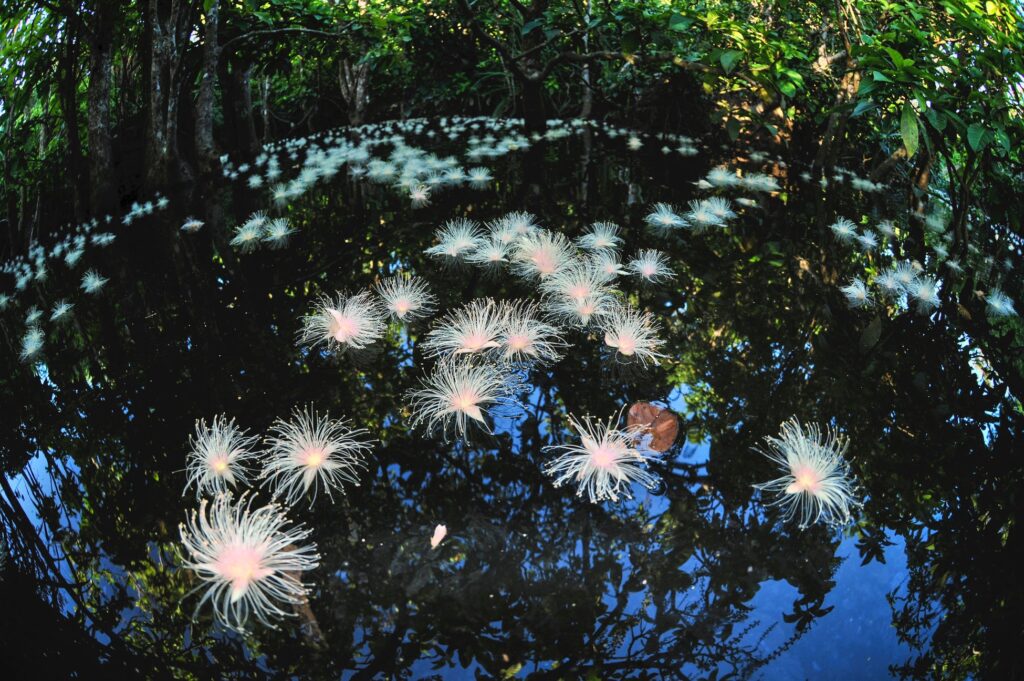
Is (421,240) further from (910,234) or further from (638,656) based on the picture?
(910,234)

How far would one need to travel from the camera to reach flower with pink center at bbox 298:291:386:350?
1.46 metres

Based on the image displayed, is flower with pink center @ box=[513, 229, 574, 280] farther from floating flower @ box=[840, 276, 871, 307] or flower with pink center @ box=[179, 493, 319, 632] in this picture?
A: flower with pink center @ box=[179, 493, 319, 632]

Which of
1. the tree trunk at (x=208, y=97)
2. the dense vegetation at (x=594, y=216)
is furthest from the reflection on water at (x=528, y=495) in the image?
the tree trunk at (x=208, y=97)

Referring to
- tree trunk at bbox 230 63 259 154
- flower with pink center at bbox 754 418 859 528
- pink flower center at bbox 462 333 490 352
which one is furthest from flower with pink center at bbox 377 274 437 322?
tree trunk at bbox 230 63 259 154

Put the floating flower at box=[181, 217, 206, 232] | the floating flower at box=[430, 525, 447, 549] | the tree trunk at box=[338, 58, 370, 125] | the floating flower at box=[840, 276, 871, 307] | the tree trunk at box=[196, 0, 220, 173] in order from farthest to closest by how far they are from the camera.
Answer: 1. the tree trunk at box=[338, 58, 370, 125]
2. the tree trunk at box=[196, 0, 220, 173]
3. the floating flower at box=[181, 217, 206, 232]
4. the floating flower at box=[840, 276, 871, 307]
5. the floating flower at box=[430, 525, 447, 549]

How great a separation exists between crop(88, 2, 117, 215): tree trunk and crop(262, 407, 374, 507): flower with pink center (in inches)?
82.0

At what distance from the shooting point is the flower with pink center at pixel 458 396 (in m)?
1.23

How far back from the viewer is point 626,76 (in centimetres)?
366

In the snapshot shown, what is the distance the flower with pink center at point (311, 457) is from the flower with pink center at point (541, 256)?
27.3 inches

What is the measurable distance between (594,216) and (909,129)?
3.11 ft

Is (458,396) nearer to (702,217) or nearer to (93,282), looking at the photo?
(702,217)

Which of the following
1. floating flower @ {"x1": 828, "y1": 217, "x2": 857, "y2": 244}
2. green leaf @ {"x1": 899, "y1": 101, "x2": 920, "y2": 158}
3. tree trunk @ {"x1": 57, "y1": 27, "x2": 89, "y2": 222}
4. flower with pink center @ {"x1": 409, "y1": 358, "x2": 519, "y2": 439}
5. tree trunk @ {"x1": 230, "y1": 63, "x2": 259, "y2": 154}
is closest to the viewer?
flower with pink center @ {"x1": 409, "y1": 358, "x2": 519, "y2": 439}

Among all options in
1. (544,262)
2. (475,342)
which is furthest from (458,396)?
(544,262)

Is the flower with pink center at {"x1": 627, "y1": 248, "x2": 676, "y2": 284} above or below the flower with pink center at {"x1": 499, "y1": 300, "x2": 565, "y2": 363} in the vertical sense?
above
